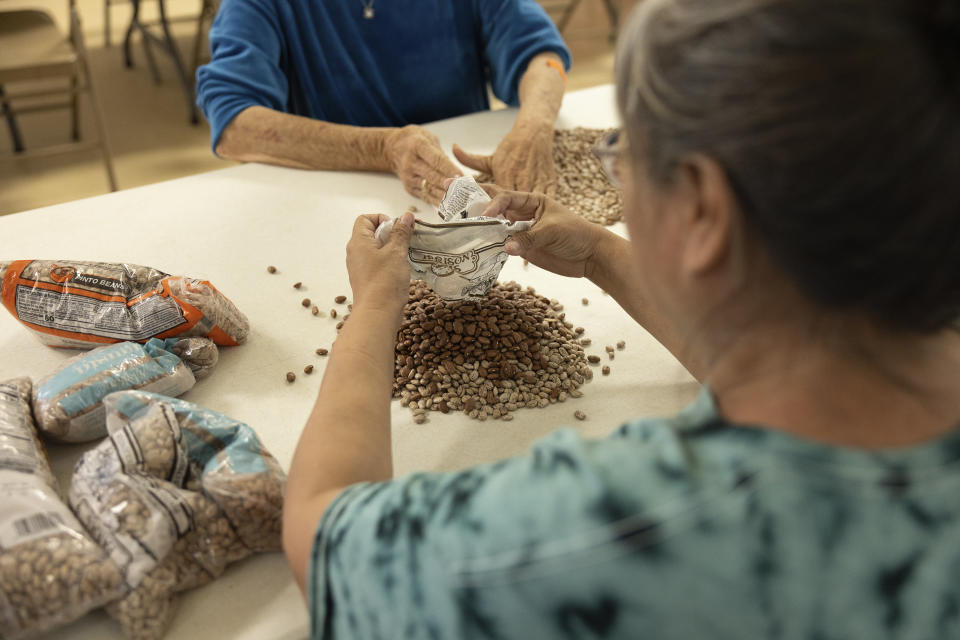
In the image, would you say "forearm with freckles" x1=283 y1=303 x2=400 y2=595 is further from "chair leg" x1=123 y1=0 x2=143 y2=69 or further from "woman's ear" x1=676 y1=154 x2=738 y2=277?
"chair leg" x1=123 y1=0 x2=143 y2=69

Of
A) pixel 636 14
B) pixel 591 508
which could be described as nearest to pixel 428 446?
pixel 591 508

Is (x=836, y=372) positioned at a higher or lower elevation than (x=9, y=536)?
higher

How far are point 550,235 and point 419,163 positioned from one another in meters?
0.56

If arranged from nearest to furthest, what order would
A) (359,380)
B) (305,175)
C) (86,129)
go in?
(359,380), (305,175), (86,129)

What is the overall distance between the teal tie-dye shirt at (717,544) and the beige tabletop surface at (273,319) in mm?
381

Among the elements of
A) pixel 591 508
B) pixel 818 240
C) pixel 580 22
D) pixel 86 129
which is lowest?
pixel 86 129

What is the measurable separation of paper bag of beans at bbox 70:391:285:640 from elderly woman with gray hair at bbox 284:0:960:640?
0.28 meters

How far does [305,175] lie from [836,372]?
1.46 meters

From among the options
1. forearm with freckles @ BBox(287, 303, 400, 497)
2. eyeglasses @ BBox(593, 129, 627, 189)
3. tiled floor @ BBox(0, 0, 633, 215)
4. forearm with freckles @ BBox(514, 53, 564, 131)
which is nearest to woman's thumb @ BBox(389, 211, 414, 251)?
forearm with freckles @ BBox(287, 303, 400, 497)

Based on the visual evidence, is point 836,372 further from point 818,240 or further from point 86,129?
point 86,129

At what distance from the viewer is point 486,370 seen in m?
1.19

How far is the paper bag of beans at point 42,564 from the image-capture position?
779 mm

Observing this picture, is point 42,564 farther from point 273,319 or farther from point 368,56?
point 368,56

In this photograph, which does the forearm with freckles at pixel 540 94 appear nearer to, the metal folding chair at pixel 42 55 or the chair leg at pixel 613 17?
the metal folding chair at pixel 42 55
